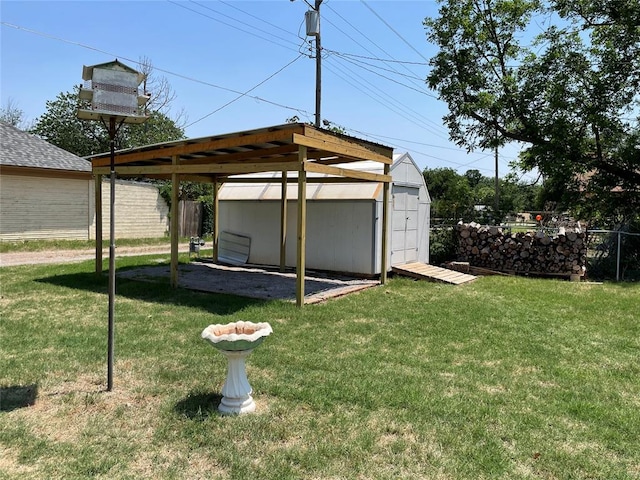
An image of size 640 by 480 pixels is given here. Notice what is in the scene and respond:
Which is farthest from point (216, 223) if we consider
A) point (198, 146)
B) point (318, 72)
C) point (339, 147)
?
point (318, 72)

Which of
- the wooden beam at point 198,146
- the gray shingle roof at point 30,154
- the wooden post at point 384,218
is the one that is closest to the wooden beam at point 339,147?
the wooden beam at point 198,146

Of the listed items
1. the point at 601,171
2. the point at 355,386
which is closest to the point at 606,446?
the point at 355,386

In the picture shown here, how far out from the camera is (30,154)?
1503 cm

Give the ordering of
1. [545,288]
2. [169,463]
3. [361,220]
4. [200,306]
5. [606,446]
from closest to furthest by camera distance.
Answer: [169,463] < [606,446] < [200,306] < [545,288] < [361,220]

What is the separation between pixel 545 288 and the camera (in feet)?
30.6

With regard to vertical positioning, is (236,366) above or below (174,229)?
below

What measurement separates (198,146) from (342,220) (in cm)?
394

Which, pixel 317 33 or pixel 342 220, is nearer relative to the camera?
pixel 342 220

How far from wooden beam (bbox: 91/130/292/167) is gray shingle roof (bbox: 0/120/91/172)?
6.12m

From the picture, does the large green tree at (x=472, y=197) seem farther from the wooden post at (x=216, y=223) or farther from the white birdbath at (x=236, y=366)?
the white birdbath at (x=236, y=366)

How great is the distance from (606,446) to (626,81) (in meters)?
13.1

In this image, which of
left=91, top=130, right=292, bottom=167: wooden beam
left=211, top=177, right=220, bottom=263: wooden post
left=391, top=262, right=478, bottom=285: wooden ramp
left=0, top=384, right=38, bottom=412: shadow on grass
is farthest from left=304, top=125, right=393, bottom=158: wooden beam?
left=211, top=177, right=220, bottom=263: wooden post

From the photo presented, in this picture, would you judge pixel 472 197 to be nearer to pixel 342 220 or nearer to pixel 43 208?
pixel 342 220

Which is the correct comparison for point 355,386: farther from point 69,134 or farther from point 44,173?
point 69,134
